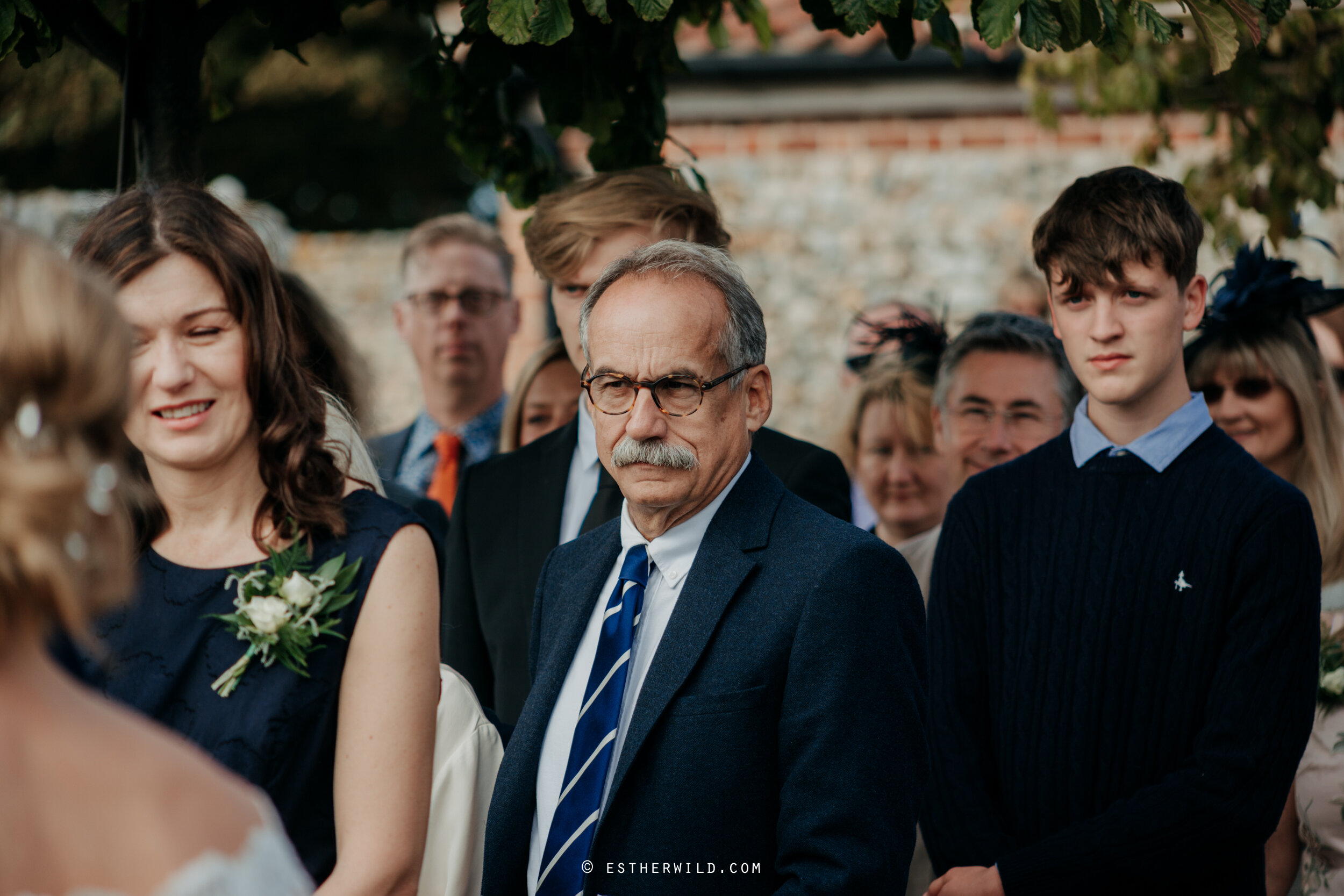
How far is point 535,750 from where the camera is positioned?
2574 mm

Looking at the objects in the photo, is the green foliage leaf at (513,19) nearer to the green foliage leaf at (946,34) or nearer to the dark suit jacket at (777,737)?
the dark suit jacket at (777,737)

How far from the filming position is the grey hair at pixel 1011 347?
177 inches

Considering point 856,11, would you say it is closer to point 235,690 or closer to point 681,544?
point 681,544

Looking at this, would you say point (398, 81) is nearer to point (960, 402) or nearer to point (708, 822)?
point (960, 402)

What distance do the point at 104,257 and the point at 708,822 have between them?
150cm


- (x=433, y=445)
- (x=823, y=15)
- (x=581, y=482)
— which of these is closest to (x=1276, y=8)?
(x=823, y=15)

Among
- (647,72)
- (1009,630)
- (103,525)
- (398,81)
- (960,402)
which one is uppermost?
(398,81)

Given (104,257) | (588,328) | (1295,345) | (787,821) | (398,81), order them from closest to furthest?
(787,821) → (104,257) → (588,328) → (1295,345) → (398,81)

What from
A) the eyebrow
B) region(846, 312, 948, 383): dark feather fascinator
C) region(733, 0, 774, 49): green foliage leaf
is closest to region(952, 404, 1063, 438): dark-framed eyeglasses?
region(846, 312, 948, 383): dark feather fascinator

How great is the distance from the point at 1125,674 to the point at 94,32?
2918 mm

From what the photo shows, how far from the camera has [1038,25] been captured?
2703mm

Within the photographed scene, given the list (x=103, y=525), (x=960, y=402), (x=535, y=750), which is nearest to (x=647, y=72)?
(x=960, y=402)

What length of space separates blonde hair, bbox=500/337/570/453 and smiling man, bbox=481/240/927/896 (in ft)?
5.68

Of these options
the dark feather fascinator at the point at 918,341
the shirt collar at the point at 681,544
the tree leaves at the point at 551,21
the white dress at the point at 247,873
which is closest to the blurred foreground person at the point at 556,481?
the shirt collar at the point at 681,544
